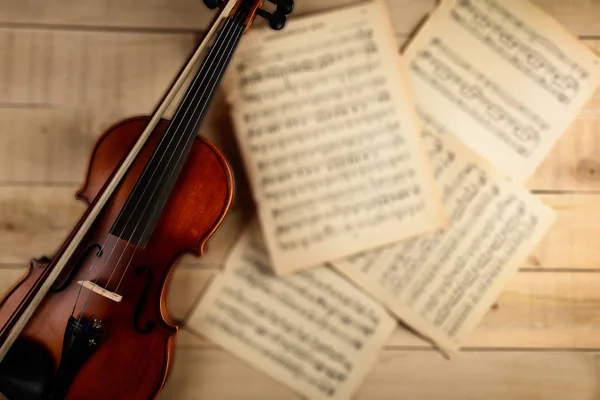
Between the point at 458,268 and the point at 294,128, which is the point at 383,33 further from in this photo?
the point at 458,268

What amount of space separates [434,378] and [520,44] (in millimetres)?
716

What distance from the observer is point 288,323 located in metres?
1.06

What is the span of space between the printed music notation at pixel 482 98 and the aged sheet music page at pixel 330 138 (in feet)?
0.26

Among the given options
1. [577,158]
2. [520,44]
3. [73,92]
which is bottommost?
[73,92]

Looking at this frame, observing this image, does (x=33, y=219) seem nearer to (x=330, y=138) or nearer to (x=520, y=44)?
A: (x=330, y=138)

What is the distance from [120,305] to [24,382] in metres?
0.19

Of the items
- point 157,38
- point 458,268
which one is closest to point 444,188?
point 458,268

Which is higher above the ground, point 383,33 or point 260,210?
point 383,33

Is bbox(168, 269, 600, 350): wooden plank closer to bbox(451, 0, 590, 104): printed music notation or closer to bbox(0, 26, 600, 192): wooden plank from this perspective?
bbox(451, 0, 590, 104): printed music notation

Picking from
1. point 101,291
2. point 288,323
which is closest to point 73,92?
point 101,291

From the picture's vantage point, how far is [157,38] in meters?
1.06

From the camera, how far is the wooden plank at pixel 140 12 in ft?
3.42

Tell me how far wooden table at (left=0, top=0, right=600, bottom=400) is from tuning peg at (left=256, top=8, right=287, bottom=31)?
0.13m

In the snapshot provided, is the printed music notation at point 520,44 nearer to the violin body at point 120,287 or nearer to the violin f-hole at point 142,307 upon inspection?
the violin body at point 120,287
